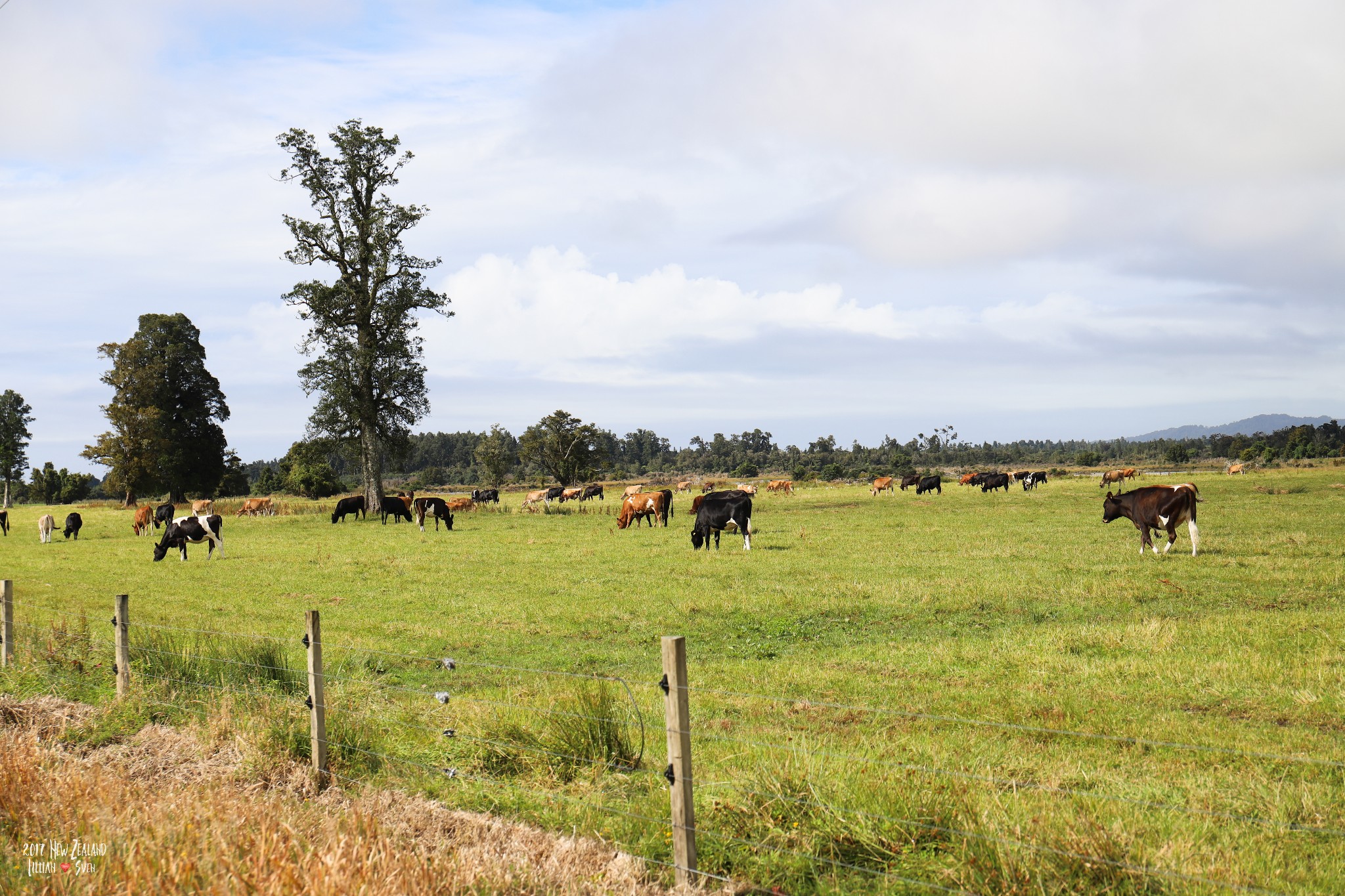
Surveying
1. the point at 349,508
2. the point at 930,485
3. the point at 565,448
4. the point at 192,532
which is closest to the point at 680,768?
the point at 192,532

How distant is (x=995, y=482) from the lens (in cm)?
5775

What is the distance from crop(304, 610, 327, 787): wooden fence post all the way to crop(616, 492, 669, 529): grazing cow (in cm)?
2850

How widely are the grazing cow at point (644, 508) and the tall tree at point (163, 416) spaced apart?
1605 inches

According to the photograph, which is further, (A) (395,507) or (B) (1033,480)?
(B) (1033,480)

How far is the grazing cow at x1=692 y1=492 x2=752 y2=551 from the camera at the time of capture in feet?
85.7

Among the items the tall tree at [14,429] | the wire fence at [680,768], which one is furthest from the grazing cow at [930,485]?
the tall tree at [14,429]

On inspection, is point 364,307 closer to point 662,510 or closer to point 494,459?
point 662,510

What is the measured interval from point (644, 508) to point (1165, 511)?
19.9 meters

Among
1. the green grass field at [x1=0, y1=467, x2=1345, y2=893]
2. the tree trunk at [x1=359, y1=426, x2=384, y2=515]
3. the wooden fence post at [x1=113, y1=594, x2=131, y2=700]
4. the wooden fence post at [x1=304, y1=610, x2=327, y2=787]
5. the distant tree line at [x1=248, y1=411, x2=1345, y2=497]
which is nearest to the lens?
the green grass field at [x1=0, y1=467, x2=1345, y2=893]

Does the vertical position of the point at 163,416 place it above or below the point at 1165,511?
above

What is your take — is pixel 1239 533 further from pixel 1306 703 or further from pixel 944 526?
pixel 1306 703

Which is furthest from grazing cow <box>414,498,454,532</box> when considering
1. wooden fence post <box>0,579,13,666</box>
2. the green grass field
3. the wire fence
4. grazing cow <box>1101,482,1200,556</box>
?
the wire fence

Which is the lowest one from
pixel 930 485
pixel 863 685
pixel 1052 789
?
pixel 863 685

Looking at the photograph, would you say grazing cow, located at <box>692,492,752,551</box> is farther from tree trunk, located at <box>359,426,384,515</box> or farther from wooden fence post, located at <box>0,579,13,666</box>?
tree trunk, located at <box>359,426,384,515</box>
